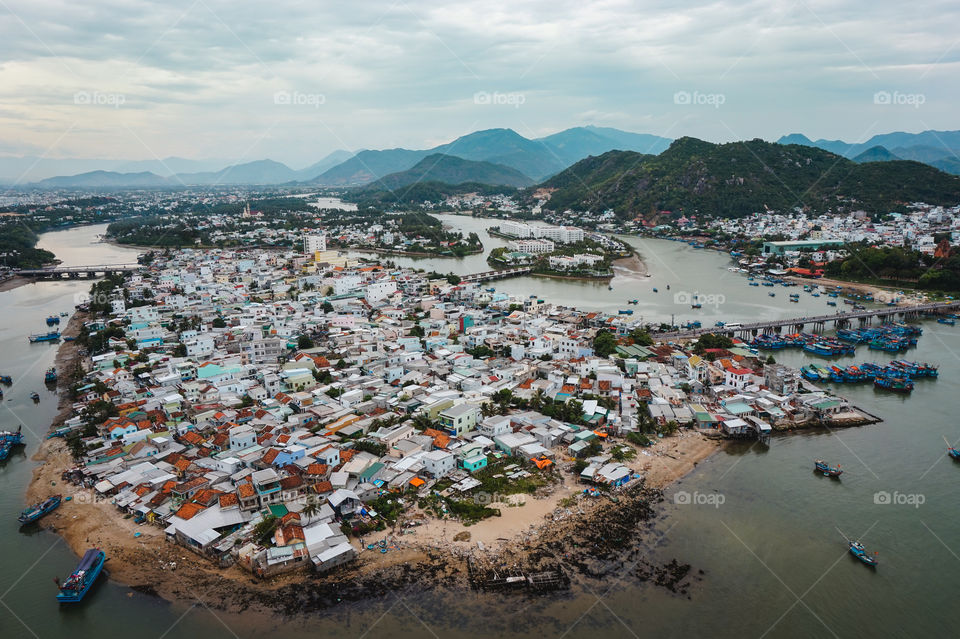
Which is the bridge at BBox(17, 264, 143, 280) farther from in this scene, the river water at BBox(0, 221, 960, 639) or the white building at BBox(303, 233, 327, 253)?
the river water at BBox(0, 221, 960, 639)

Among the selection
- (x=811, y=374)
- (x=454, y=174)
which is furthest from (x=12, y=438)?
(x=454, y=174)

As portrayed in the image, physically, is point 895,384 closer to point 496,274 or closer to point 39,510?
point 39,510

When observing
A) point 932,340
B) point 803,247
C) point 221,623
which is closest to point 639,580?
point 221,623

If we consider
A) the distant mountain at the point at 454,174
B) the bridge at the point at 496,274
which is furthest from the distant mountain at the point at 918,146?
the bridge at the point at 496,274

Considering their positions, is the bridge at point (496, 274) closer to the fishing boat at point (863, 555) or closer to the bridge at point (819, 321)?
the bridge at point (819, 321)

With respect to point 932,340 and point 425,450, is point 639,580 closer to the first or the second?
point 425,450

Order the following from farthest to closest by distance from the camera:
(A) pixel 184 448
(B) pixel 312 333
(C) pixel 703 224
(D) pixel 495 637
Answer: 1. (C) pixel 703 224
2. (B) pixel 312 333
3. (A) pixel 184 448
4. (D) pixel 495 637
